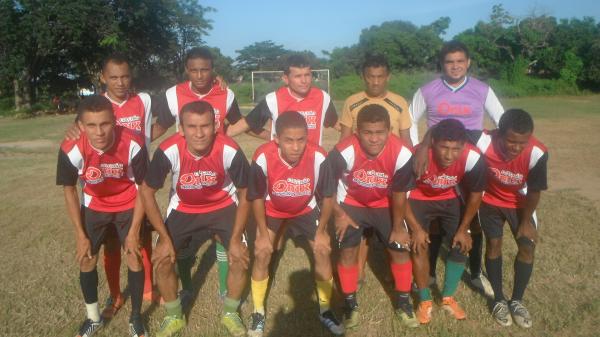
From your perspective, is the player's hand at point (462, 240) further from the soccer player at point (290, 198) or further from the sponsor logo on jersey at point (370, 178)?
the soccer player at point (290, 198)

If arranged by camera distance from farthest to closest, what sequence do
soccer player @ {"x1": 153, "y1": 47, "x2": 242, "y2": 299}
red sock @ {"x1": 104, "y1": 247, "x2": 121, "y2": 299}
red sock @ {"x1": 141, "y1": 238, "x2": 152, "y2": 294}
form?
soccer player @ {"x1": 153, "y1": 47, "x2": 242, "y2": 299} < red sock @ {"x1": 141, "y1": 238, "x2": 152, "y2": 294} < red sock @ {"x1": 104, "y1": 247, "x2": 121, "y2": 299}

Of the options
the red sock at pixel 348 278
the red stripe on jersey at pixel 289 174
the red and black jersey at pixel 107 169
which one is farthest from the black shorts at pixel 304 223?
the red and black jersey at pixel 107 169

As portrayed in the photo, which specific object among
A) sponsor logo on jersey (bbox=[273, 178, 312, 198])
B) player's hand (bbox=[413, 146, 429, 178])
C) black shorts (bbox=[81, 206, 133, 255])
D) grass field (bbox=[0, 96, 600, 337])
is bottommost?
grass field (bbox=[0, 96, 600, 337])

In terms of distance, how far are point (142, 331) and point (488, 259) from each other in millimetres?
2845

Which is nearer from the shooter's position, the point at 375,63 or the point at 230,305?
the point at 230,305

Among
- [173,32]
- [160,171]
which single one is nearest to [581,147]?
[160,171]

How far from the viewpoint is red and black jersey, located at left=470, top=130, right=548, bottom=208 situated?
344 cm

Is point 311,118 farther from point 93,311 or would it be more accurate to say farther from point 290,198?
point 93,311

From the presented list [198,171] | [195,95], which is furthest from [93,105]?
[195,95]

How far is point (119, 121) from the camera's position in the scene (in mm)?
3941

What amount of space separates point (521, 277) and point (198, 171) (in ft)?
8.85

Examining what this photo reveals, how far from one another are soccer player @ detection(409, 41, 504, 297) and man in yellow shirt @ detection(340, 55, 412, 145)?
0.28 meters

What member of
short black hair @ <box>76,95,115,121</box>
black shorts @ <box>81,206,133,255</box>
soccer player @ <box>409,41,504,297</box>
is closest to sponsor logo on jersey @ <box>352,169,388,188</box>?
soccer player @ <box>409,41,504,297</box>

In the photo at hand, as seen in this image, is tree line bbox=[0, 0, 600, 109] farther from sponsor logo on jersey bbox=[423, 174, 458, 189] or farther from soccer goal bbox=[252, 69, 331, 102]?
sponsor logo on jersey bbox=[423, 174, 458, 189]
